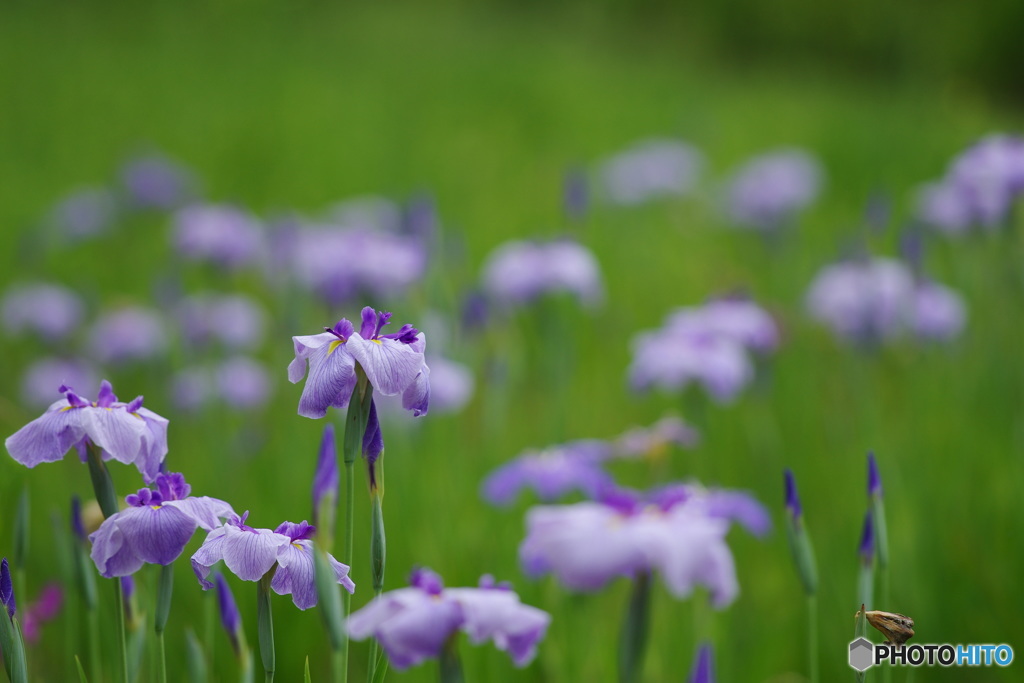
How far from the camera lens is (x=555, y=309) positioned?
1.70m

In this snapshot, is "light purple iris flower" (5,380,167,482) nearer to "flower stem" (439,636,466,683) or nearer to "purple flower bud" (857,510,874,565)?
"flower stem" (439,636,466,683)

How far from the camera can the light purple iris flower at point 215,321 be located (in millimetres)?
2141

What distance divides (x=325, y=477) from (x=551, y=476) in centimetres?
44

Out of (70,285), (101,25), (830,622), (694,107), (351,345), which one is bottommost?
(830,622)

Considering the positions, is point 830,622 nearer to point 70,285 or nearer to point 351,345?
point 351,345

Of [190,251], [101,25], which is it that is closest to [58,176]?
[190,251]

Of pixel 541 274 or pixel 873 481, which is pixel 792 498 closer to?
pixel 873 481

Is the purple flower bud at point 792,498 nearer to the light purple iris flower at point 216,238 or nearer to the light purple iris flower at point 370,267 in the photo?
the light purple iris flower at point 370,267

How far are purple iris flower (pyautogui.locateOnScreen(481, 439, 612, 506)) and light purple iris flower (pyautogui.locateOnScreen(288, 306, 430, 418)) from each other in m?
0.50

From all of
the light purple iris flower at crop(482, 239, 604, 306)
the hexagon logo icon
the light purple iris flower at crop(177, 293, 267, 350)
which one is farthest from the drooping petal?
the light purple iris flower at crop(177, 293, 267, 350)

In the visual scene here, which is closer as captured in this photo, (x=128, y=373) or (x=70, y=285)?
(x=128, y=373)

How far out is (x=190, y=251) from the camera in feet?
6.62

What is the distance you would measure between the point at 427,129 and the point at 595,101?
1.39 m

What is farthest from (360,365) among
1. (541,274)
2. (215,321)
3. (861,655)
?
(215,321)
